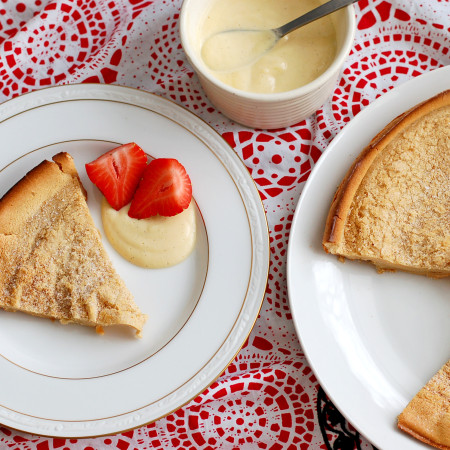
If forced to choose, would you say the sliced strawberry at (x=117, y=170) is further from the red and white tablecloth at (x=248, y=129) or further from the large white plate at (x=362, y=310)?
the large white plate at (x=362, y=310)

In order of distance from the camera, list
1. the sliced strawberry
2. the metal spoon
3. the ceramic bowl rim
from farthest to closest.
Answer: the sliced strawberry < the metal spoon < the ceramic bowl rim

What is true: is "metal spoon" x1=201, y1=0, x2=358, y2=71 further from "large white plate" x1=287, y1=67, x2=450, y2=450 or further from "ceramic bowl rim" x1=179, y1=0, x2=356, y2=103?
"large white plate" x1=287, y1=67, x2=450, y2=450

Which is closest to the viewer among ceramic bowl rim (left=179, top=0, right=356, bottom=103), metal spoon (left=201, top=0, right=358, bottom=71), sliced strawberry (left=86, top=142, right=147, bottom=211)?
ceramic bowl rim (left=179, top=0, right=356, bottom=103)

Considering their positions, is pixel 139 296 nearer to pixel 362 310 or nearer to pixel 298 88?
pixel 362 310

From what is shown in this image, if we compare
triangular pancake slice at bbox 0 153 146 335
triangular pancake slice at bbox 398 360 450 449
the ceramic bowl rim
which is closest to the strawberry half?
triangular pancake slice at bbox 0 153 146 335

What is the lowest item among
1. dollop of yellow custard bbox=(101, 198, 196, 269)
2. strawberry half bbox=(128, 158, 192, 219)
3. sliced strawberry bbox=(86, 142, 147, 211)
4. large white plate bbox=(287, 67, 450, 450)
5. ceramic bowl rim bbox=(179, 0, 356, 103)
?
large white plate bbox=(287, 67, 450, 450)

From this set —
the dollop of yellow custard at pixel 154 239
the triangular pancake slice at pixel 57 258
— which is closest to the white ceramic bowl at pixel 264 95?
the dollop of yellow custard at pixel 154 239

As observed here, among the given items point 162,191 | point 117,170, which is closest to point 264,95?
point 162,191
